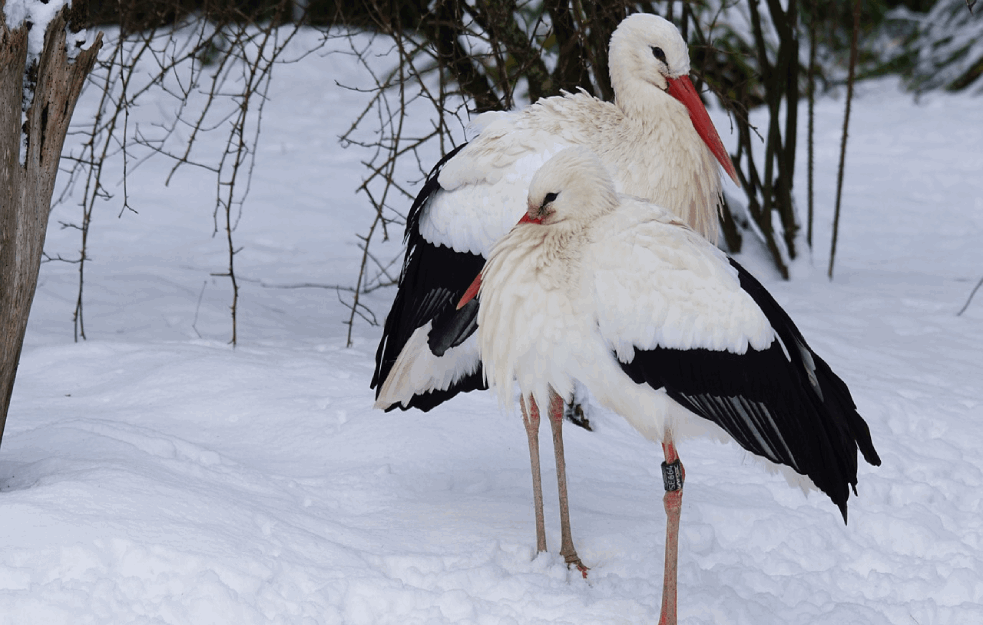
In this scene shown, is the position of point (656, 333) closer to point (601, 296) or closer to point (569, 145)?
point (601, 296)

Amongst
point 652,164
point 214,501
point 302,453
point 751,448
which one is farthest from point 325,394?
point 751,448

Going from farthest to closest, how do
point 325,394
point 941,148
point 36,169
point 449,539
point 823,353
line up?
1. point 941,148
2. point 823,353
3. point 325,394
4. point 449,539
5. point 36,169

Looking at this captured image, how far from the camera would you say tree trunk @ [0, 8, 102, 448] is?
10.0ft

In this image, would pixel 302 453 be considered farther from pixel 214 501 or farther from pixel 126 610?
pixel 126 610

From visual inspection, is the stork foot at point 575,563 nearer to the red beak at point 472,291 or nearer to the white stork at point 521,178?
the white stork at point 521,178

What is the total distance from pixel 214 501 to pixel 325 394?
1.21 m

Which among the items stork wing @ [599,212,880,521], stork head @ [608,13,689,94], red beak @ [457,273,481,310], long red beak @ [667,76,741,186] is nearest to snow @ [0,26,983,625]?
stork wing @ [599,212,880,521]

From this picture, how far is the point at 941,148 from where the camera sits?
9.54 m

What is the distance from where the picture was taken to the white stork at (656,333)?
2932 mm

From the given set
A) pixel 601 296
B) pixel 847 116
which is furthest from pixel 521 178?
pixel 847 116

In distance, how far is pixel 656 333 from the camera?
293cm

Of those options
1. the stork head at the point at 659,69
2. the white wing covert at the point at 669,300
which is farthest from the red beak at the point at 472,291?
the stork head at the point at 659,69

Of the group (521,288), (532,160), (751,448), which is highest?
(532,160)

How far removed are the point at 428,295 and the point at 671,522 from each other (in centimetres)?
117
